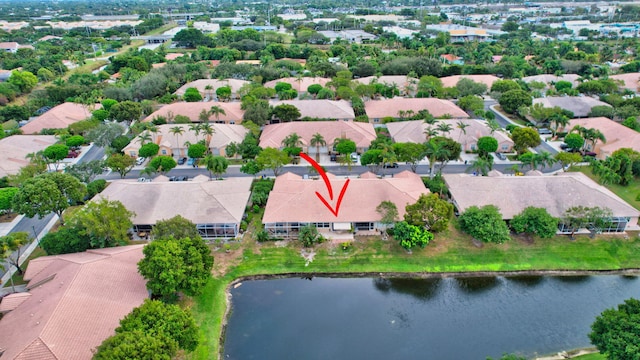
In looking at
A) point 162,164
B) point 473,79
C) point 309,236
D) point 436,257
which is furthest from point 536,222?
point 473,79

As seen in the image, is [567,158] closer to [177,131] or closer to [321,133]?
[321,133]

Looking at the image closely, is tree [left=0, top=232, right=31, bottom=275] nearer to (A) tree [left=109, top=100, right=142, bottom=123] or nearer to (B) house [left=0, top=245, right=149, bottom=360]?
(B) house [left=0, top=245, right=149, bottom=360]

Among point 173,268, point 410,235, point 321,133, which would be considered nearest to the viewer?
point 173,268

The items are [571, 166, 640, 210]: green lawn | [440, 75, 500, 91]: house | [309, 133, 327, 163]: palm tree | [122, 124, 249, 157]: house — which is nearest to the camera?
[571, 166, 640, 210]: green lawn

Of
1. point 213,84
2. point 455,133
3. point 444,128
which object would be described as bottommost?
point 455,133

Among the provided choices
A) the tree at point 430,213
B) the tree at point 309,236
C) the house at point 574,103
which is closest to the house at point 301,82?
the house at point 574,103

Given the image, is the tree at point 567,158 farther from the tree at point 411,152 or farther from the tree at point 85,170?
the tree at point 85,170

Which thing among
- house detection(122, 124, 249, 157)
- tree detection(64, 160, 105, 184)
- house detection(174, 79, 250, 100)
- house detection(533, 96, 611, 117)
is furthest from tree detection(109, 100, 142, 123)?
house detection(533, 96, 611, 117)
